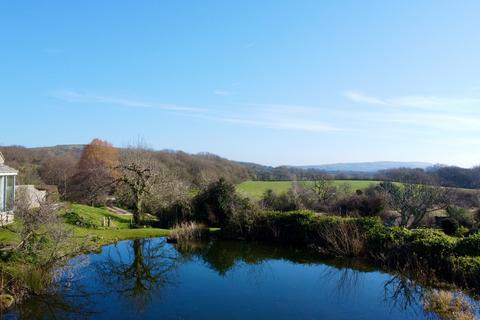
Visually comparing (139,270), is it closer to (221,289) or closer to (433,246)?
(221,289)

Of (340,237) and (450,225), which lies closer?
(340,237)

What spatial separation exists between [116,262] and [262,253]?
6048 mm

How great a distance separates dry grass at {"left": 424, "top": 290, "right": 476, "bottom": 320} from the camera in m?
9.16

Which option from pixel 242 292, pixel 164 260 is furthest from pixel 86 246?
pixel 242 292

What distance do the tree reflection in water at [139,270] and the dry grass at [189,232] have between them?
1.17 meters

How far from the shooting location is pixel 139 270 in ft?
44.1

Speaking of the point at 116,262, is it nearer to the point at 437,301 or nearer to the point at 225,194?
the point at 225,194

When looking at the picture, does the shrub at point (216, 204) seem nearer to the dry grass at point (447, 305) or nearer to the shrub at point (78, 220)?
the shrub at point (78, 220)

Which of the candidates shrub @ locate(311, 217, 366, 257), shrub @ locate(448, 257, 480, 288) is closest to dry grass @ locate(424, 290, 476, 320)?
shrub @ locate(448, 257, 480, 288)

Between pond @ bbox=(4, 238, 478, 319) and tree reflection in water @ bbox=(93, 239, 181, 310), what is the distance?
29 millimetres

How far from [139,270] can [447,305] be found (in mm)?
9451

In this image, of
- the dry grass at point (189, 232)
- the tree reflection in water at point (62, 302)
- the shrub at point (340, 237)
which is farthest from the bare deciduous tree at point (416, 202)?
the tree reflection in water at point (62, 302)

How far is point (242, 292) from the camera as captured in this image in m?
11.1

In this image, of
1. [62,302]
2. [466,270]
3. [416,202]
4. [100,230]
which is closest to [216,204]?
[100,230]
